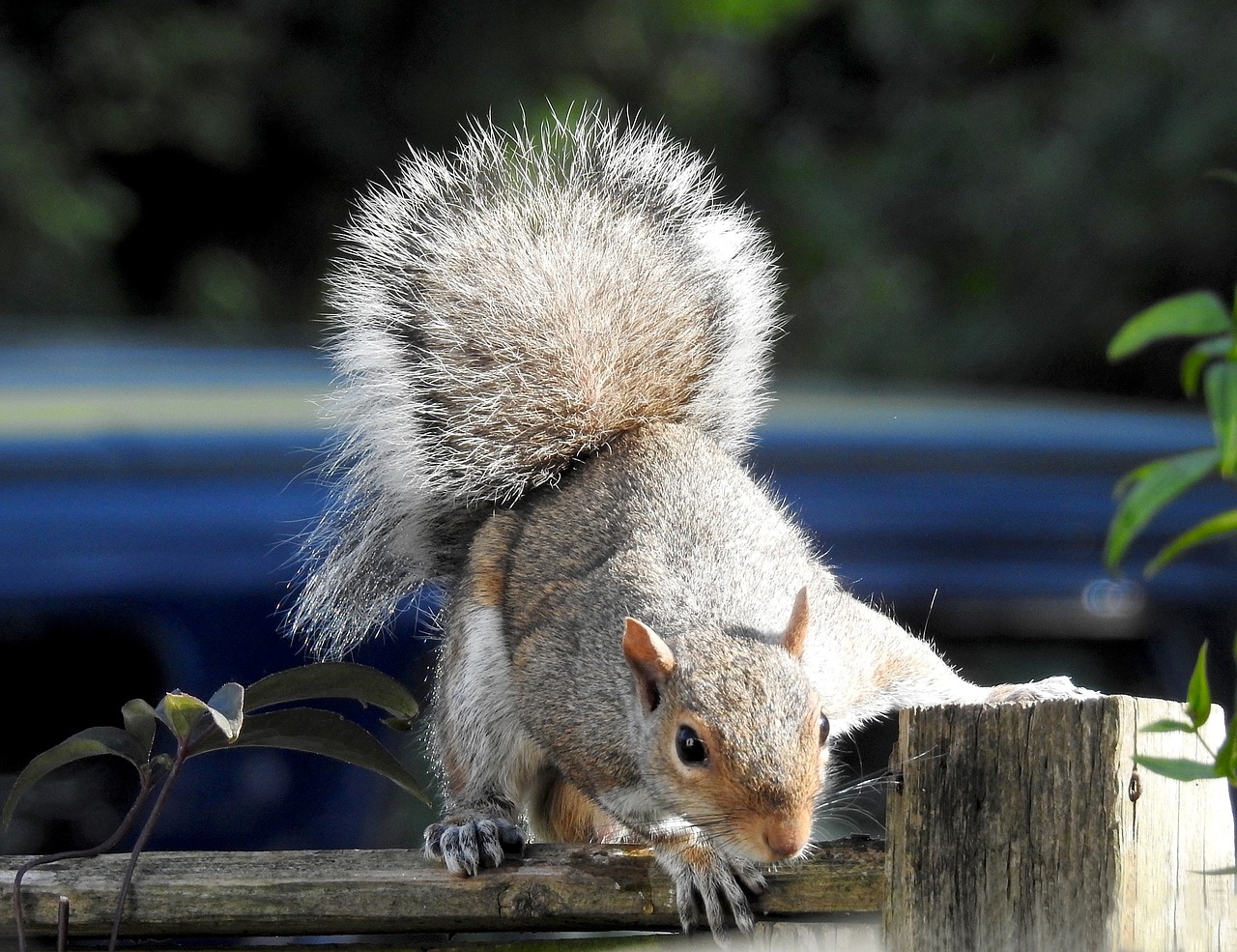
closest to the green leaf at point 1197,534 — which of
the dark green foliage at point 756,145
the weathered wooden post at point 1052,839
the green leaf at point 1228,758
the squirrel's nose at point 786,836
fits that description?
the green leaf at point 1228,758

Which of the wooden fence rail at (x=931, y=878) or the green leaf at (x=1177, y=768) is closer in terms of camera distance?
the green leaf at (x=1177, y=768)

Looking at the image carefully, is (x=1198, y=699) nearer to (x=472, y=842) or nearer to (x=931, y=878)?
(x=931, y=878)

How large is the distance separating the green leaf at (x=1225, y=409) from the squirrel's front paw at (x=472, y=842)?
0.79 meters

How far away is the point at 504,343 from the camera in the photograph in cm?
204

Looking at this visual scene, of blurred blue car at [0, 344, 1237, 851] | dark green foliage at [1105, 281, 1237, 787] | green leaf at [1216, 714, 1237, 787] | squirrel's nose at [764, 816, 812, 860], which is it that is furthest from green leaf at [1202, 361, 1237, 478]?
blurred blue car at [0, 344, 1237, 851]

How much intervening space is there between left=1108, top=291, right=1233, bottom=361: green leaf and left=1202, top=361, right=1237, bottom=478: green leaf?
0.02 metres

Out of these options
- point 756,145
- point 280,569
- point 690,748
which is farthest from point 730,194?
point 690,748

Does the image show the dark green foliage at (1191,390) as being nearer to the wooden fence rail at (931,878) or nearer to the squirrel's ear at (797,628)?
the wooden fence rail at (931,878)

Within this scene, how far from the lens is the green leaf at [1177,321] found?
2.51ft

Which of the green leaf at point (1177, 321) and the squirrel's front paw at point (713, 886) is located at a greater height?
the green leaf at point (1177, 321)

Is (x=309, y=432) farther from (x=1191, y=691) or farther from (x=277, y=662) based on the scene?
(x=1191, y=691)

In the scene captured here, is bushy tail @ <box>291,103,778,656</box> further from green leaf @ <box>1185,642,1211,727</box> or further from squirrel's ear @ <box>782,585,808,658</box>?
green leaf @ <box>1185,642,1211,727</box>

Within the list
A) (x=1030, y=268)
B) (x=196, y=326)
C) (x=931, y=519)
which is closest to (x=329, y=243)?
(x=196, y=326)

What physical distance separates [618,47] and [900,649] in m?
5.67
